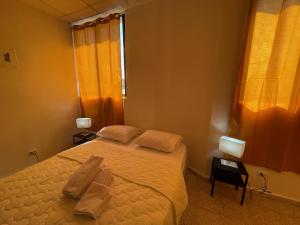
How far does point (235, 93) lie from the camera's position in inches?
69.4

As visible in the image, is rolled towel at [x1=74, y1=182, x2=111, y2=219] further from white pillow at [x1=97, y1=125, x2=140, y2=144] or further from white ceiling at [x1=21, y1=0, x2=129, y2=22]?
white ceiling at [x1=21, y1=0, x2=129, y2=22]

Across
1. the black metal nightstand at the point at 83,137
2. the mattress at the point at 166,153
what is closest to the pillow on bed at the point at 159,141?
the mattress at the point at 166,153

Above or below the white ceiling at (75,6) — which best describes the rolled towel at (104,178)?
below

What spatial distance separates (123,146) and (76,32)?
2.36 meters

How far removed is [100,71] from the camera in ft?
8.76

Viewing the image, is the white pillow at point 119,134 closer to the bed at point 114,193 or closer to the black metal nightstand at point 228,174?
the bed at point 114,193

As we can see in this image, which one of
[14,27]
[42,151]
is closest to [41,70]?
[14,27]

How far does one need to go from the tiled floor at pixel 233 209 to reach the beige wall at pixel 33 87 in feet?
8.09

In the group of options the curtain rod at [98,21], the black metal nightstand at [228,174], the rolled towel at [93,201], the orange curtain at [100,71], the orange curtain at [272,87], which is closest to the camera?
the rolled towel at [93,201]

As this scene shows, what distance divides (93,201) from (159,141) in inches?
40.3

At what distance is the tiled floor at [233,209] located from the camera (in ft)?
4.87

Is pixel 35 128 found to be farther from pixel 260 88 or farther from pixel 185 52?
pixel 260 88

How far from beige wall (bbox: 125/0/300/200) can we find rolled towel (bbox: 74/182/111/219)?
141cm

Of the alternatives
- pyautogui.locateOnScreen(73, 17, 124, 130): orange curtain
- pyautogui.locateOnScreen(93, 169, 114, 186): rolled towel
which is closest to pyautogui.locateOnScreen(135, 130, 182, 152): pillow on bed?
pyautogui.locateOnScreen(93, 169, 114, 186): rolled towel
